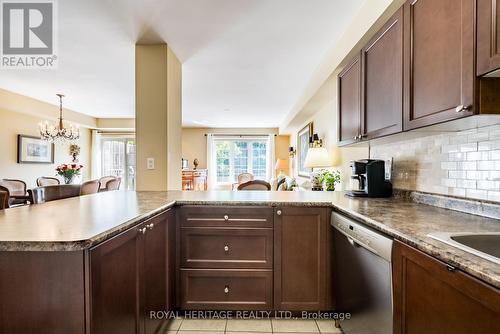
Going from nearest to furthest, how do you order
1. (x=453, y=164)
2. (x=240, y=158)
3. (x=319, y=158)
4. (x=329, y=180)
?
(x=453, y=164)
(x=329, y=180)
(x=319, y=158)
(x=240, y=158)

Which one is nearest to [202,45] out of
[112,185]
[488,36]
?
[488,36]

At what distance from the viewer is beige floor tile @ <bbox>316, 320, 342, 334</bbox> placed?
6.06 feet

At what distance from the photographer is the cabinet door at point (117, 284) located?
3.20ft

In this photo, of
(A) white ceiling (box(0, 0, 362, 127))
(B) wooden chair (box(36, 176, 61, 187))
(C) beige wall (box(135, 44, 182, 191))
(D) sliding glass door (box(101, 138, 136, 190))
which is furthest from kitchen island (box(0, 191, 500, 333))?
(D) sliding glass door (box(101, 138, 136, 190))

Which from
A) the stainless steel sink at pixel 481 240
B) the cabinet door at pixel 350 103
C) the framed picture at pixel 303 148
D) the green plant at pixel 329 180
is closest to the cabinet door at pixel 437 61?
the stainless steel sink at pixel 481 240

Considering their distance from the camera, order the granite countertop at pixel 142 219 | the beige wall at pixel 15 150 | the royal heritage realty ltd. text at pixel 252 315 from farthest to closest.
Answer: the beige wall at pixel 15 150
the royal heritage realty ltd. text at pixel 252 315
the granite countertop at pixel 142 219

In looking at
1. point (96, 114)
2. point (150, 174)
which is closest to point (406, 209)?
point (150, 174)

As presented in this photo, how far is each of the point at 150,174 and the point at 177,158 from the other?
387 mm

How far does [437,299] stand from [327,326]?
126 cm

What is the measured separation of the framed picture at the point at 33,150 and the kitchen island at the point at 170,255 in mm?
4731

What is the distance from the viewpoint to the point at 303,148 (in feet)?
20.3

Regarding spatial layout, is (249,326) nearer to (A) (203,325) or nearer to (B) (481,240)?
(A) (203,325)

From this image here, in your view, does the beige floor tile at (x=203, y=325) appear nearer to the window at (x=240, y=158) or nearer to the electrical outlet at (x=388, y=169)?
the electrical outlet at (x=388, y=169)

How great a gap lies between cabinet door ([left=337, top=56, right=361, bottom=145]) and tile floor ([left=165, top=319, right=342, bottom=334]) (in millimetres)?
1390
